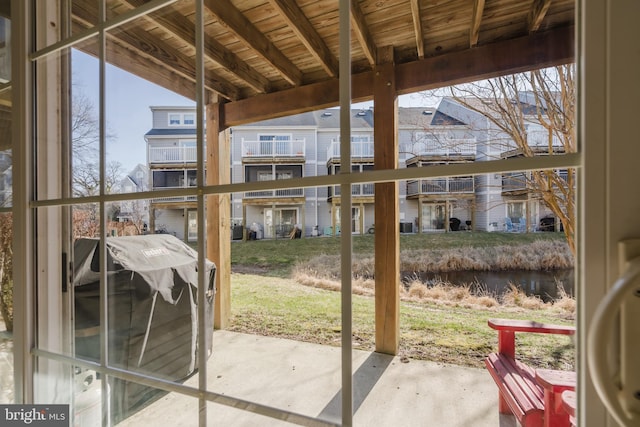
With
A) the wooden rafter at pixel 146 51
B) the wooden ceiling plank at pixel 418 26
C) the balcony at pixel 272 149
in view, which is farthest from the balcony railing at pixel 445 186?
the wooden ceiling plank at pixel 418 26

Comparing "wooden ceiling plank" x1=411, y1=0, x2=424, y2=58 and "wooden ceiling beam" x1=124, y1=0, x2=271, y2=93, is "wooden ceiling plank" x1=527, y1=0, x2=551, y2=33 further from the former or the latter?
"wooden ceiling beam" x1=124, y1=0, x2=271, y2=93

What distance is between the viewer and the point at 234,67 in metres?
1.09

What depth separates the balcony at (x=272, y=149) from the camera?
3.02 feet

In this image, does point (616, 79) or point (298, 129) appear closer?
point (616, 79)

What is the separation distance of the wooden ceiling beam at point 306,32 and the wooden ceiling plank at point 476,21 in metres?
0.64

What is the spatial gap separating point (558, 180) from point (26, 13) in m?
1.35

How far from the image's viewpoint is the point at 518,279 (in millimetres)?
859

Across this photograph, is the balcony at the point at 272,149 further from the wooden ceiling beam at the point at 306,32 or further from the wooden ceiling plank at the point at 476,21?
the wooden ceiling plank at the point at 476,21

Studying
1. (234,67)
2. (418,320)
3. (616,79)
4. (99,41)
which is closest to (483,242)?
(418,320)

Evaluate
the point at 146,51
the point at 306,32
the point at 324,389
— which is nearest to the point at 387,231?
the point at 324,389

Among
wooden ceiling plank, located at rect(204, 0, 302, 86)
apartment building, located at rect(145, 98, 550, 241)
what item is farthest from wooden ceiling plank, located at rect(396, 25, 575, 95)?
wooden ceiling plank, located at rect(204, 0, 302, 86)

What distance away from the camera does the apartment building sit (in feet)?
2.05

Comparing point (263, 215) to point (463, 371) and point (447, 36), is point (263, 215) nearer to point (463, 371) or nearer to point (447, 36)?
point (463, 371)

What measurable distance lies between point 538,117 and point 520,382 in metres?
0.78
